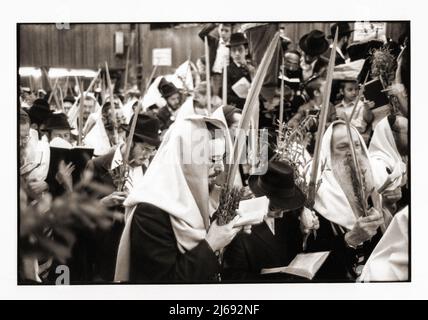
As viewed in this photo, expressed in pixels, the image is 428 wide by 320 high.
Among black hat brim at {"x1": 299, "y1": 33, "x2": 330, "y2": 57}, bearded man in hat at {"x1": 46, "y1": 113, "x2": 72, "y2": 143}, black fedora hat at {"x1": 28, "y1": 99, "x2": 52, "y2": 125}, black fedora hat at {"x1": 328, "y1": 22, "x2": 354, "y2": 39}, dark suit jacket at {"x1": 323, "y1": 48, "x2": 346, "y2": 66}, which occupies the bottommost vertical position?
bearded man in hat at {"x1": 46, "y1": 113, "x2": 72, "y2": 143}

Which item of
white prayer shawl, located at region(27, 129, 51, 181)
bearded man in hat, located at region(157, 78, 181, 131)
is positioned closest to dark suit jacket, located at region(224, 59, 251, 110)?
bearded man in hat, located at region(157, 78, 181, 131)

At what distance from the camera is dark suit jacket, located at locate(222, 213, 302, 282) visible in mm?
3166

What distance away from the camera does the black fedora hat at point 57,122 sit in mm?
3129

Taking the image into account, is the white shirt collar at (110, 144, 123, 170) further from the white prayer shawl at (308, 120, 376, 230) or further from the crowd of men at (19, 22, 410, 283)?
the white prayer shawl at (308, 120, 376, 230)

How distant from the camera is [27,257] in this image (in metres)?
3.15

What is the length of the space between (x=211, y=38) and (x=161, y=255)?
111 cm

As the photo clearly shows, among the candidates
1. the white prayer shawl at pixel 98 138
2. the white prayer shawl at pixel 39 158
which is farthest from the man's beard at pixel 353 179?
the white prayer shawl at pixel 39 158

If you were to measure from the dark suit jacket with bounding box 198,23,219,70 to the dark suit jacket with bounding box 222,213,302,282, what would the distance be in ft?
2.86

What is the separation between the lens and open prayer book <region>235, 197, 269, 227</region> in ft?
10.4

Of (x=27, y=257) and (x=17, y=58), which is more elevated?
(x=17, y=58)

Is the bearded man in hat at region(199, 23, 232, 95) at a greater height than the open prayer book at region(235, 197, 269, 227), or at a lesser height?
greater
